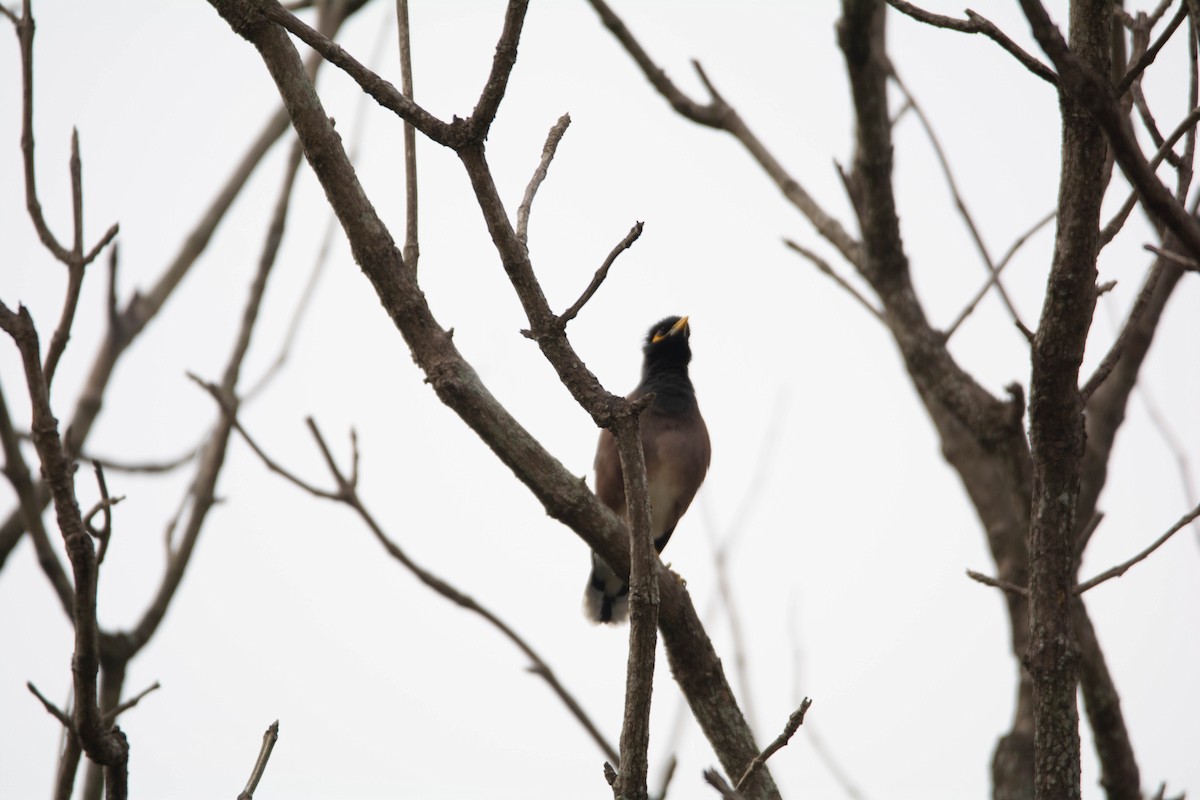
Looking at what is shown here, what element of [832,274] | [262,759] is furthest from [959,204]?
[262,759]

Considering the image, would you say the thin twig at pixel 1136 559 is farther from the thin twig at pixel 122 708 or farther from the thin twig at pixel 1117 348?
the thin twig at pixel 122 708

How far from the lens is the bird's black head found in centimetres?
680

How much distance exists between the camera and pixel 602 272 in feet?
6.66

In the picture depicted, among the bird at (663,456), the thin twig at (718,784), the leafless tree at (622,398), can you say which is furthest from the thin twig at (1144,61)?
the bird at (663,456)

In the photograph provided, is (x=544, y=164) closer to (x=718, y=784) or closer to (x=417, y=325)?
(x=417, y=325)

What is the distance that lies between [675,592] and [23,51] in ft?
6.80

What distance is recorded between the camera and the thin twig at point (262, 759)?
2117mm

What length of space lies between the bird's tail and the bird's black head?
4.00 feet

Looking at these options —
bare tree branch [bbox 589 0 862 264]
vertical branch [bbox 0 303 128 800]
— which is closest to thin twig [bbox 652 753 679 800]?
vertical branch [bbox 0 303 128 800]

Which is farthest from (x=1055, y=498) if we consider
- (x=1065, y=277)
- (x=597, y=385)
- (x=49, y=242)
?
(x=49, y=242)

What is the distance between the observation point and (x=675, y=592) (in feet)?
10.4

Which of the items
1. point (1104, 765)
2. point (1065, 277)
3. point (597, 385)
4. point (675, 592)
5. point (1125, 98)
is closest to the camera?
point (597, 385)

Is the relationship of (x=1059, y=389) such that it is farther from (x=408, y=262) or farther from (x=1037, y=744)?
(x=408, y=262)

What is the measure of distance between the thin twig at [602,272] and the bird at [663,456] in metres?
3.79
